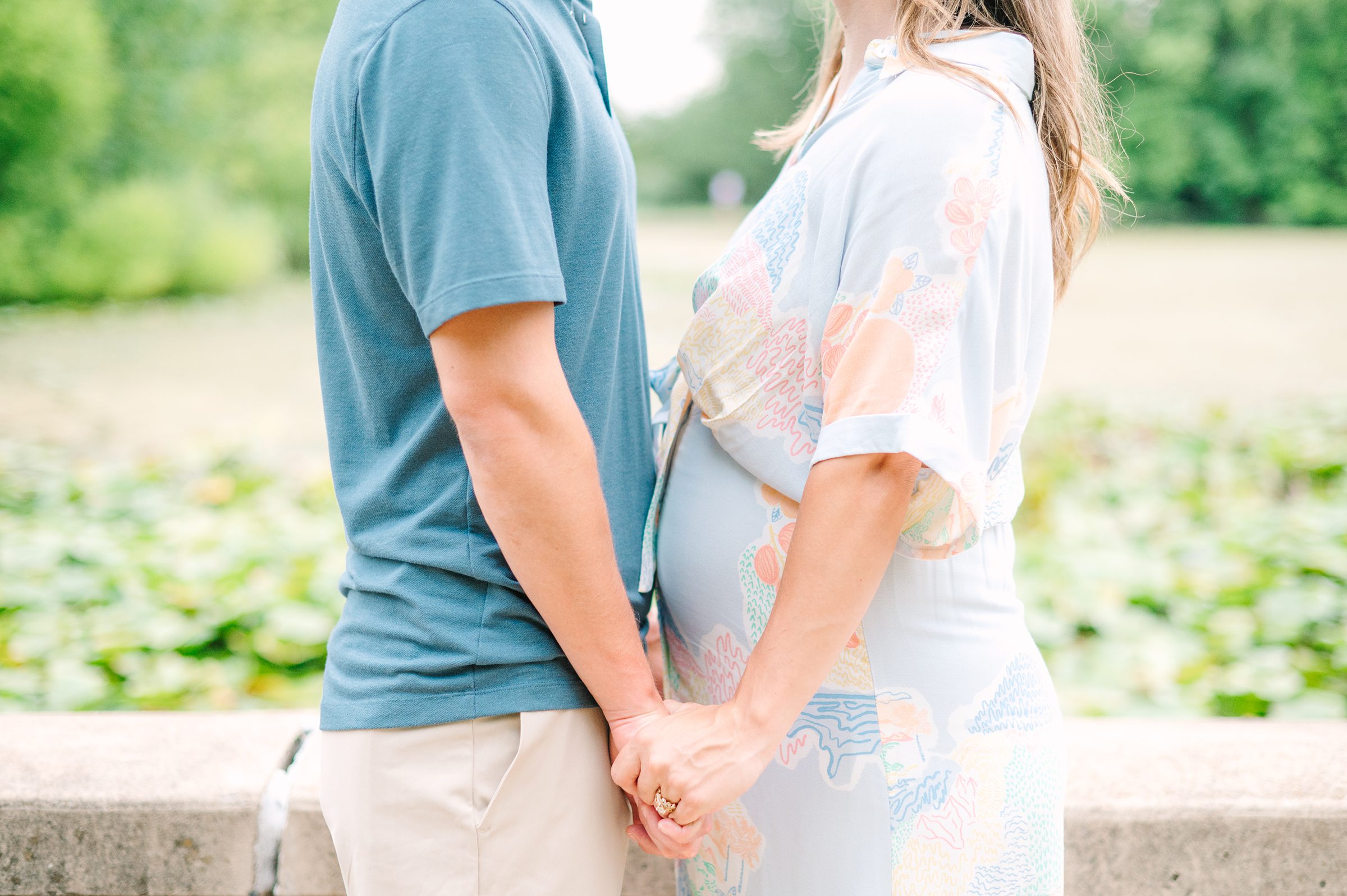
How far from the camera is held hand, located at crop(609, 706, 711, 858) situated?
954 millimetres

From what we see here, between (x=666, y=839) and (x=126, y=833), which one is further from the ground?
(x=666, y=839)

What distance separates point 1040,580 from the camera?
3088mm

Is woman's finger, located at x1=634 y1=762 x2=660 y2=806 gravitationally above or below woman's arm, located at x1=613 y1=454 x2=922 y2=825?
below

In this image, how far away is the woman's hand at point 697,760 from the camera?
0.93 meters

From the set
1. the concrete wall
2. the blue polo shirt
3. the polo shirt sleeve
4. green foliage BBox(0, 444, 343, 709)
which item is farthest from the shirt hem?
green foliage BBox(0, 444, 343, 709)

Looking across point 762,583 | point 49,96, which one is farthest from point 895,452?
point 49,96

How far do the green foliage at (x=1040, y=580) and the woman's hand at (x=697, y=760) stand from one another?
1.80m

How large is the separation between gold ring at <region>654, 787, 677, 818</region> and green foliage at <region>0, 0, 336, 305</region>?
5935 millimetres

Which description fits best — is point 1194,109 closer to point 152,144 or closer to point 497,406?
point 152,144

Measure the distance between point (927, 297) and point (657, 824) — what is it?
567mm

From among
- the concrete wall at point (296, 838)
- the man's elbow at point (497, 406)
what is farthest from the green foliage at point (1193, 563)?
the man's elbow at point (497, 406)

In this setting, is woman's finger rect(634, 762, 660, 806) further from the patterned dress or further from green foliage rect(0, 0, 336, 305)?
green foliage rect(0, 0, 336, 305)

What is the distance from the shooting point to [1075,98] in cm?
106

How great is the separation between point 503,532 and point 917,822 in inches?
20.0
